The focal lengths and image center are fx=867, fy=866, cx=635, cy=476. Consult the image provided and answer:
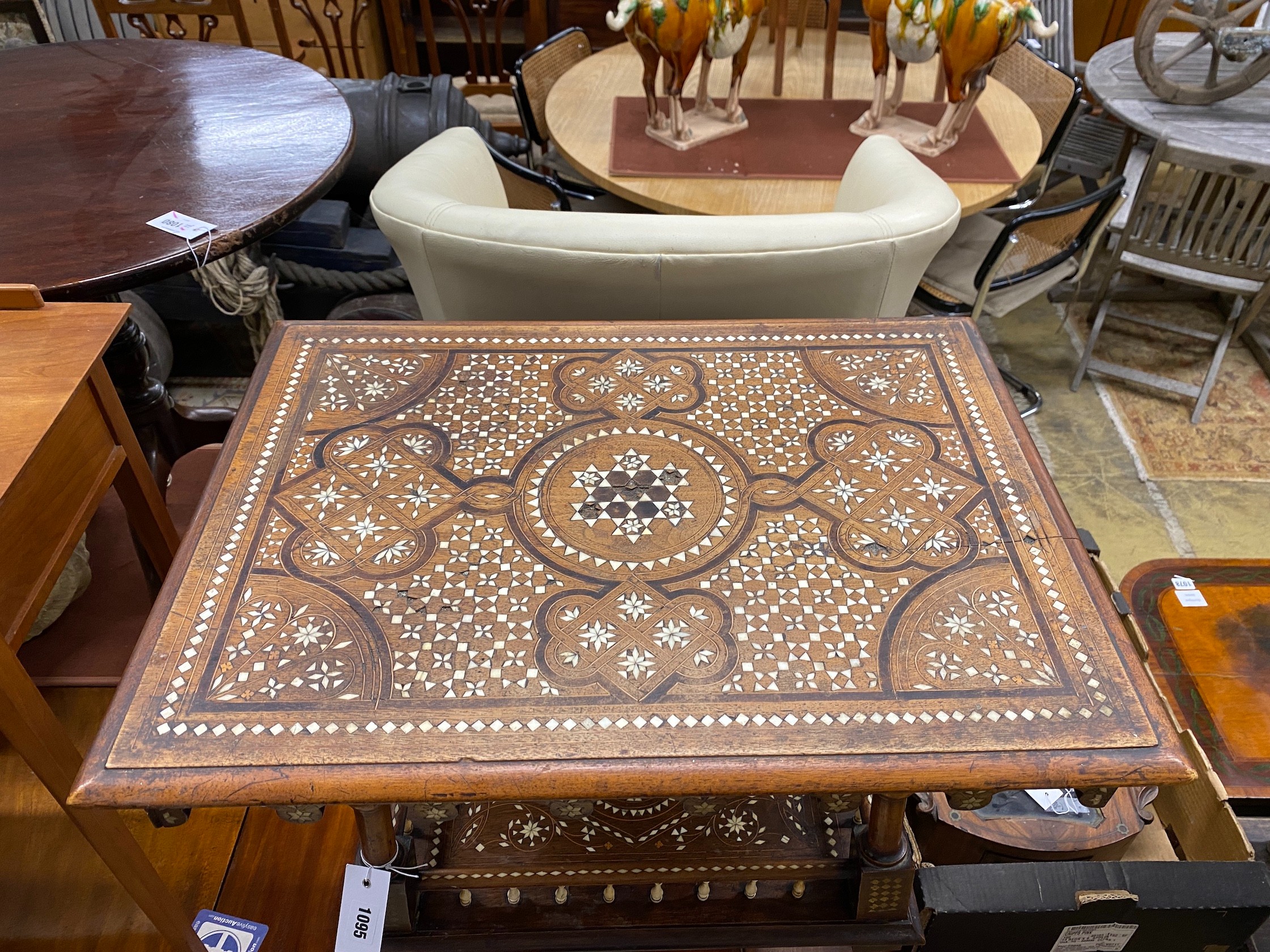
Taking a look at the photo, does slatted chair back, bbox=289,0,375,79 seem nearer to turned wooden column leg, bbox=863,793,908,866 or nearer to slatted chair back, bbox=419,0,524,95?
slatted chair back, bbox=419,0,524,95

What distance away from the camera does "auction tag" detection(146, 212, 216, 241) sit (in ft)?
5.19

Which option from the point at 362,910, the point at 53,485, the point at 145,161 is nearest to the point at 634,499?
the point at 362,910

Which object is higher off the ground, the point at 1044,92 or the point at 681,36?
the point at 681,36

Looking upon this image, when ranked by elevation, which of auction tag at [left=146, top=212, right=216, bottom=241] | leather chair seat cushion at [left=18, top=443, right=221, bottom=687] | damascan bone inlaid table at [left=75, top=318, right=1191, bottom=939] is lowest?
leather chair seat cushion at [left=18, top=443, right=221, bottom=687]

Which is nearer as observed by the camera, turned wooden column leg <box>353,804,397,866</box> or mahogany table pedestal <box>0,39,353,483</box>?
turned wooden column leg <box>353,804,397,866</box>

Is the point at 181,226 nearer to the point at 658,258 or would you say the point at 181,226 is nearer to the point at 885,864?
the point at 658,258

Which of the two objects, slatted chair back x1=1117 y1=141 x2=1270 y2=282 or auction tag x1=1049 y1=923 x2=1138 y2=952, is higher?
slatted chair back x1=1117 y1=141 x2=1270 y2=282

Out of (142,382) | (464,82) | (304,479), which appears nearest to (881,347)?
(304,479)

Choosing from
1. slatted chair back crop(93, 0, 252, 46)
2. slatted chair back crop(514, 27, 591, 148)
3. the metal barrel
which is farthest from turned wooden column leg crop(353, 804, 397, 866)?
slatted chair back crop(93, 0, 252, 46)

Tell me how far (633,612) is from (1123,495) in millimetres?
2170

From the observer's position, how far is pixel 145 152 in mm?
1858

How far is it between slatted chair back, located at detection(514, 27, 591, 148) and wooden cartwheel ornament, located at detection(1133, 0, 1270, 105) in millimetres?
1898

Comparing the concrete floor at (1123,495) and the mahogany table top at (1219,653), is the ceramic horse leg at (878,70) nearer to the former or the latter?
the concrete floor at (1123,495)

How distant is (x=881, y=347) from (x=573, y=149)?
1449mm
